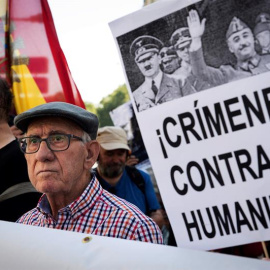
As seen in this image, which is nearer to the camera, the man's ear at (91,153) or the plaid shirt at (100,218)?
the plaid shirt at (100,218)

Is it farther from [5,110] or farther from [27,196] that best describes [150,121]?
[5,110]

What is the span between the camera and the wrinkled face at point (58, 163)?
5.62 ft

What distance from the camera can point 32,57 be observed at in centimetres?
356

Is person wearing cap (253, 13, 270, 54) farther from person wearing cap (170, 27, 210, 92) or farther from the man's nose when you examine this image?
the man's nose

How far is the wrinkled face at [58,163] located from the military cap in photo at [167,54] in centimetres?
68

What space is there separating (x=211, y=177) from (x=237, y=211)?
11 centimetres

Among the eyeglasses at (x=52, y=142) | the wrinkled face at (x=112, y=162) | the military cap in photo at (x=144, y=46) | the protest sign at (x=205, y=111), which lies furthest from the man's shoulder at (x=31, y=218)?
the wrinkled face at (x=112, y=162)

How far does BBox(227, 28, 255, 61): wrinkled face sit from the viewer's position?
1.16 meters

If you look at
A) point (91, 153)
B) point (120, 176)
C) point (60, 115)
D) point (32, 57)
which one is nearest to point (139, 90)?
point (60, 115)

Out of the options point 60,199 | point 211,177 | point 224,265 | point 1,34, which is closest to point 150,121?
point 211,177

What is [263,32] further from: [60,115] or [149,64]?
[60,115]

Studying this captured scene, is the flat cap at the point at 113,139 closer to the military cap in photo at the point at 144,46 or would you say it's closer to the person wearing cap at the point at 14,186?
the person wearing cap at the point at 14,186

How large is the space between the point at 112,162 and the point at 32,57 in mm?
1039

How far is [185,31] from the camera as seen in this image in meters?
1.22
